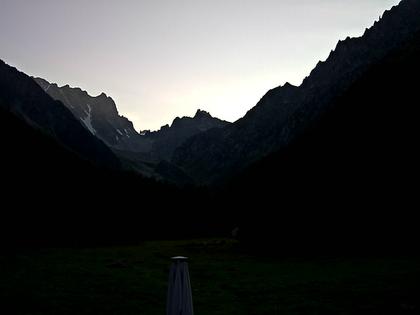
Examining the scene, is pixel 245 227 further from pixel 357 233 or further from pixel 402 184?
pixel 402 184

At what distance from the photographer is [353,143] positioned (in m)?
73.3

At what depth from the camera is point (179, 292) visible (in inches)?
426

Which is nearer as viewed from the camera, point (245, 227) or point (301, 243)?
point (301, 243)

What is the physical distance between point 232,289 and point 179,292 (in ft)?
63.9

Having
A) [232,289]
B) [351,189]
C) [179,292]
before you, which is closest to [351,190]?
[351,189]

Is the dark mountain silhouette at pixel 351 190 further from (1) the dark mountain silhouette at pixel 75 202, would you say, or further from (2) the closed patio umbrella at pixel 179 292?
(2) the closed patio umbrella at pixel 179 292

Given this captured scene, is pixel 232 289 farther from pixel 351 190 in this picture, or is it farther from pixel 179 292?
pixel 351 190

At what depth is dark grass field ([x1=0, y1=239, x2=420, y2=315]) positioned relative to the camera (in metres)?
22.5

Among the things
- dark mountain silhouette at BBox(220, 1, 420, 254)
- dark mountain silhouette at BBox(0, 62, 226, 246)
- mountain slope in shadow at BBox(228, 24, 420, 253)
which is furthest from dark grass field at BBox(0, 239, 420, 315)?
dark mountain silhouette at BBox(0, 62, 226, 246)

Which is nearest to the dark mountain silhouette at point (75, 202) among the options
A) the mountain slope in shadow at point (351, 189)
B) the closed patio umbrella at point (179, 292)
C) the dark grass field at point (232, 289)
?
the mountain slope in shadow at point (351, 189)

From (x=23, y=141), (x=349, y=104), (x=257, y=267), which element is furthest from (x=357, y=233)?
(x=23, y=141)

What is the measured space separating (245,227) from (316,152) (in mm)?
19110

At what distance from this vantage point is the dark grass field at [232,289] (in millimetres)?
22547

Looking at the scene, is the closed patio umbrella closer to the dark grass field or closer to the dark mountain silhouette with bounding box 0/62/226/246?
the dark grass field
